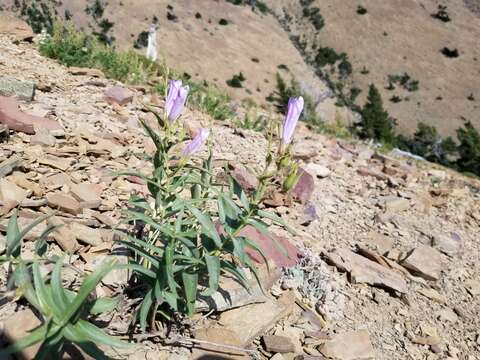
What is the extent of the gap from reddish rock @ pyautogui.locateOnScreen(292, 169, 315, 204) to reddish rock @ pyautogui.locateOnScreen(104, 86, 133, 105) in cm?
207

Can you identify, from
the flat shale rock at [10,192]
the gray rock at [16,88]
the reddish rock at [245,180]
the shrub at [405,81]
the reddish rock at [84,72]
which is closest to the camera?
the flat shale rock at [10,192]

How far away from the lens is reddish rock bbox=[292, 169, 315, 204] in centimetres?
416

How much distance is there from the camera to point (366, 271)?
333cm

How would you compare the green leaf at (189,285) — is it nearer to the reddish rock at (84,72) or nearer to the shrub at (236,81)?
the reddish rock at (84,72)

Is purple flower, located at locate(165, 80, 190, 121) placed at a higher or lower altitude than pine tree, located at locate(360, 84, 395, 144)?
higher

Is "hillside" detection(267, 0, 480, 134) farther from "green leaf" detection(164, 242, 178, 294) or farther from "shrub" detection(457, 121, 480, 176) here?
"green leaf" detection(164, 242, 178, 294)

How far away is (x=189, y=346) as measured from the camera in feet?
6.54

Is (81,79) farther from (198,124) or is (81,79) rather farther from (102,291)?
(102,291)

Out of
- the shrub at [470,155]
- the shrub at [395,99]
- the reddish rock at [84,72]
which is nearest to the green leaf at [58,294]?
the reddish rock at [84,72]

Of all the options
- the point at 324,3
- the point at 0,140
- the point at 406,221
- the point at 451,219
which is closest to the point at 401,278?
the point at 406,221

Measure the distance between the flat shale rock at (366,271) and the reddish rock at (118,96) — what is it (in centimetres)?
276

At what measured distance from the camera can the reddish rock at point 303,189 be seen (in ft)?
13.6

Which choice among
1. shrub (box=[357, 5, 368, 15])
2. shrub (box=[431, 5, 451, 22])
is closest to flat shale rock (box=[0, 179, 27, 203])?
shrub (box=[357, 5, 368, 15])

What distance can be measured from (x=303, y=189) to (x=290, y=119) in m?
2.66
